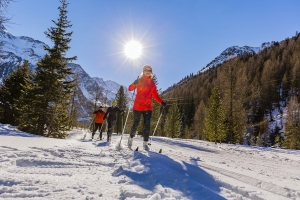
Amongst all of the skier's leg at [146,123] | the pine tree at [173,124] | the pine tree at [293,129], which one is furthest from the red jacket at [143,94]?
the pine tree at [293,129]

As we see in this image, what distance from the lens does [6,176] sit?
94.3 inches

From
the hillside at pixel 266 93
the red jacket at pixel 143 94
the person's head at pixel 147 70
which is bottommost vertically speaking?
the red jacket at pixel 143 94

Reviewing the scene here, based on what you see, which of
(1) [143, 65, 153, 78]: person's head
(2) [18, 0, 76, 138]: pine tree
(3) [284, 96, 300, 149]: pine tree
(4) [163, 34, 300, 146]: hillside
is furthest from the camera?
(4) [163, 34, 300, 146]: hillside

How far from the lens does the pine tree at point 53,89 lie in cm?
1772

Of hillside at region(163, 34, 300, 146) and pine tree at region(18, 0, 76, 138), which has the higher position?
hillside at region(163, 34, 300, 146)

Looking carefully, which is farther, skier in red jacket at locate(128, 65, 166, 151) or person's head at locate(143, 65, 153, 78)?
person's head at locate(143, 65, 153, 78)

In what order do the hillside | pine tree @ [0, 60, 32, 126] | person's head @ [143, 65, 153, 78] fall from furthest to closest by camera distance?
the hillside → pine tree @ [0, 60, 32, 126] → person's head @ [143, 65, 153, 78]

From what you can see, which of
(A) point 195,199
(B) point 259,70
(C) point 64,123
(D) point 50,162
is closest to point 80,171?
(D) point 50,162

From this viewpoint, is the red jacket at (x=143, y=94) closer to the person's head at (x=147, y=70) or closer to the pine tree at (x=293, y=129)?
the person's head at (x=147, y=70)

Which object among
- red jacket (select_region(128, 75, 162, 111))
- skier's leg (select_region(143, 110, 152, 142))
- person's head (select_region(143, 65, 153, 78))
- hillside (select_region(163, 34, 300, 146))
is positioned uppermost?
hillside (select_region(163, 34, 300, 146))

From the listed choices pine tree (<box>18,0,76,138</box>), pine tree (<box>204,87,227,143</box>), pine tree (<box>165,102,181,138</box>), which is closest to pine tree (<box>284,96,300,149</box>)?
pine tree (<box>204,87,227,143</box>)

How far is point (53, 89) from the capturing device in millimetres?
18344

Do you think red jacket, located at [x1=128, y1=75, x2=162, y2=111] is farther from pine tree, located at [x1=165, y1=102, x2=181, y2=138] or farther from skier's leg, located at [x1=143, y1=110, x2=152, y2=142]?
pine tree, located at [x1=165, y1=102, x2=181, y2=138]

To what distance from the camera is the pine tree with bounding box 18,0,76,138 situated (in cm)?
1772
